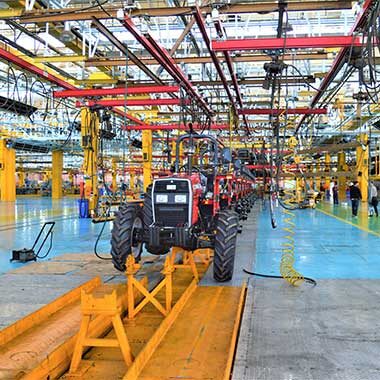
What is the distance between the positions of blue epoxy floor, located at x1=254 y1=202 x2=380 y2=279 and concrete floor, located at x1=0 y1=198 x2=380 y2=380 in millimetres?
20

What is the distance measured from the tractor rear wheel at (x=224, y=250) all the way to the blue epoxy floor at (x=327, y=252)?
4.05ft

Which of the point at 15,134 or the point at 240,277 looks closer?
the point at 240,277

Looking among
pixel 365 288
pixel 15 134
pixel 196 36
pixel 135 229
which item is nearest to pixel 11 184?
pixel 15 134

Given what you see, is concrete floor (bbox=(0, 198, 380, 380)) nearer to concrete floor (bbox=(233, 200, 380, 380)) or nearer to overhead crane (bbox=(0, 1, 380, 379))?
concrete floor (bbox=(233, 200, 380, 380))

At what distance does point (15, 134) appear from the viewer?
32094 mm

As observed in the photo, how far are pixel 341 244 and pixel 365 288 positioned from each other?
15.7 ft

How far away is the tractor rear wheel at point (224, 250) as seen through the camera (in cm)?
695

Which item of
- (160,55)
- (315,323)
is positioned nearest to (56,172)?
(160,55)

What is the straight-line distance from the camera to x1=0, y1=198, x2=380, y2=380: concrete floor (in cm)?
399

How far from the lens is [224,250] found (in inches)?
273

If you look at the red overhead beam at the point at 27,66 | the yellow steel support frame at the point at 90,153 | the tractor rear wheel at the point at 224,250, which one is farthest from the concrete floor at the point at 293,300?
the yellow steel support frame at the point at 90,153

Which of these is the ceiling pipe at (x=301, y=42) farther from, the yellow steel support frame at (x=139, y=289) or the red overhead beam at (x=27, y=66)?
the red overhead beam at (x=27, y=66)

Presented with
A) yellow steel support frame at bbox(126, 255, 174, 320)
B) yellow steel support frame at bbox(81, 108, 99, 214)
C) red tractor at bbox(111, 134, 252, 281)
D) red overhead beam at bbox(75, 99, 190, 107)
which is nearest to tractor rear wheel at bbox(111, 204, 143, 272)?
red tractor at bbox(111, 134, 252, 281)

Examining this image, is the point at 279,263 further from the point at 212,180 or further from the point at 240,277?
the point at 212,180
